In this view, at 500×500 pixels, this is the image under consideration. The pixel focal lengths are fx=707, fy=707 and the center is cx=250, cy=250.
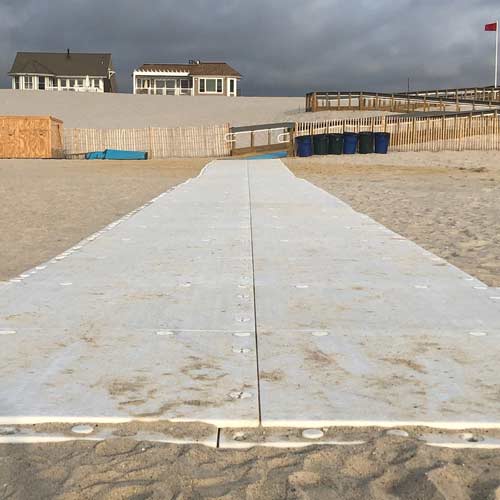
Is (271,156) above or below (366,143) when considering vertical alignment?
below

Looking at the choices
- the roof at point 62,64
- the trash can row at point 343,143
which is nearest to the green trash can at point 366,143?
the trash can row at point 343,143

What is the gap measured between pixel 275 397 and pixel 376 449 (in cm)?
58

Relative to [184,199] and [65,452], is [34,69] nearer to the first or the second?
[184,199]

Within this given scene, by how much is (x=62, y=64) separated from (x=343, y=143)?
2159 inches

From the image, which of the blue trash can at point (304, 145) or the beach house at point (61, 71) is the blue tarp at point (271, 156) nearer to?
the blue trash can at point (304, 145)

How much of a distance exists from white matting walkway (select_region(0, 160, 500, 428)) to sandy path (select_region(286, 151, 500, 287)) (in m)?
0.91

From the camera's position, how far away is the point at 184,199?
1173cm

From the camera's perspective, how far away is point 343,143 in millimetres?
31422

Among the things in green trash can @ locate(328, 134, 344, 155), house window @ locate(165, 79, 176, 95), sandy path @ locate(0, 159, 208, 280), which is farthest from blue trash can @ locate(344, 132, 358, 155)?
house window @ locate(165, 79, 176, 95)

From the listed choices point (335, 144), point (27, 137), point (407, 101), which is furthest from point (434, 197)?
point (407, 101)

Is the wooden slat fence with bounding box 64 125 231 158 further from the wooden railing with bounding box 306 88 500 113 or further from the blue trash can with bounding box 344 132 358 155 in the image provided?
the wooden railing with bounding box 306 88 500 113

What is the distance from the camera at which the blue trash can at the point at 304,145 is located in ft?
103

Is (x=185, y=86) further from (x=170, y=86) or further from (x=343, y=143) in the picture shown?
(x=343, y=143)

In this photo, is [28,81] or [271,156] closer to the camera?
[271,156]
